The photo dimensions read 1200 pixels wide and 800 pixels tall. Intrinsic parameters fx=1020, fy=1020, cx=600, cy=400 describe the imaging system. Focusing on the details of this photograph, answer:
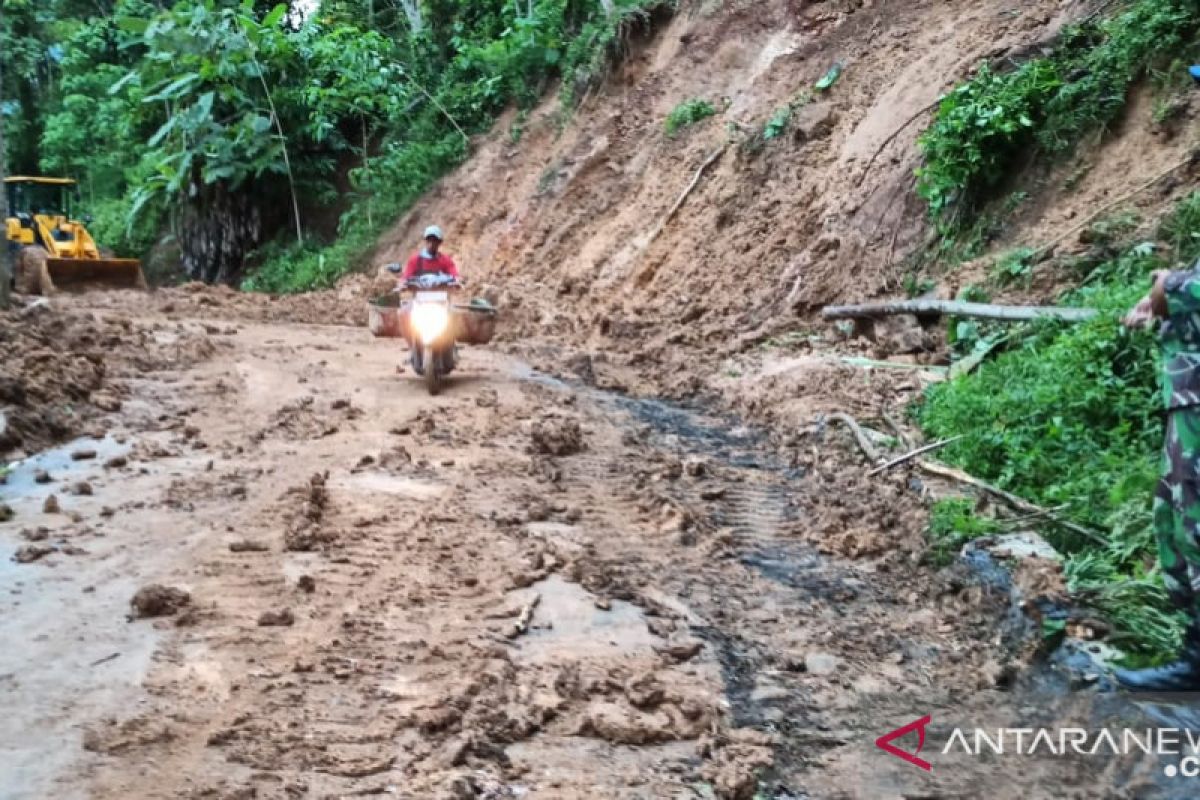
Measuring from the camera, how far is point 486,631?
13.8 ft

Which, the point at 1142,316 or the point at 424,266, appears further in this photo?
the point at 424,266

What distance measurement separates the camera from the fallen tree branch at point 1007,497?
4703mm

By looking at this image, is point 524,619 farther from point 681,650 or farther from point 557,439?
point 557,439

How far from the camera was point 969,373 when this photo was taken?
7.12 m

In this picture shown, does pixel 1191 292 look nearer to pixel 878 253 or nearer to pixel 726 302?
pixel 878 253

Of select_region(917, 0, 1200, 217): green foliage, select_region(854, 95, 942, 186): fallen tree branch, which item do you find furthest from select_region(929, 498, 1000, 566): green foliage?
select_region(854, 95, 942, 186): fallen tree branch

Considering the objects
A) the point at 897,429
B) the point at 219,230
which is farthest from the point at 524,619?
the point at 219,230

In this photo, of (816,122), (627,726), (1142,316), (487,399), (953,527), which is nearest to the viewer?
(627,726)

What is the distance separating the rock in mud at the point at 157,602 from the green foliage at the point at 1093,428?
143 inches

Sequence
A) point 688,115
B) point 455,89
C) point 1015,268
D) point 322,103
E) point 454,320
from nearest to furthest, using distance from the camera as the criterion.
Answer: point 1015,268
point 454,320
point 688,115
point 322,103
point 455,89

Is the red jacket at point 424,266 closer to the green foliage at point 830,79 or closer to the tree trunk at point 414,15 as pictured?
the green foliage at point 830,79

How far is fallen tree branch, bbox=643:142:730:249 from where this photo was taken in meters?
13.8

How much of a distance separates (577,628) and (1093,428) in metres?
3.09

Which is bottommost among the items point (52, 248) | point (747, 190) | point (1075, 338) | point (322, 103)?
point (1075, 338)
